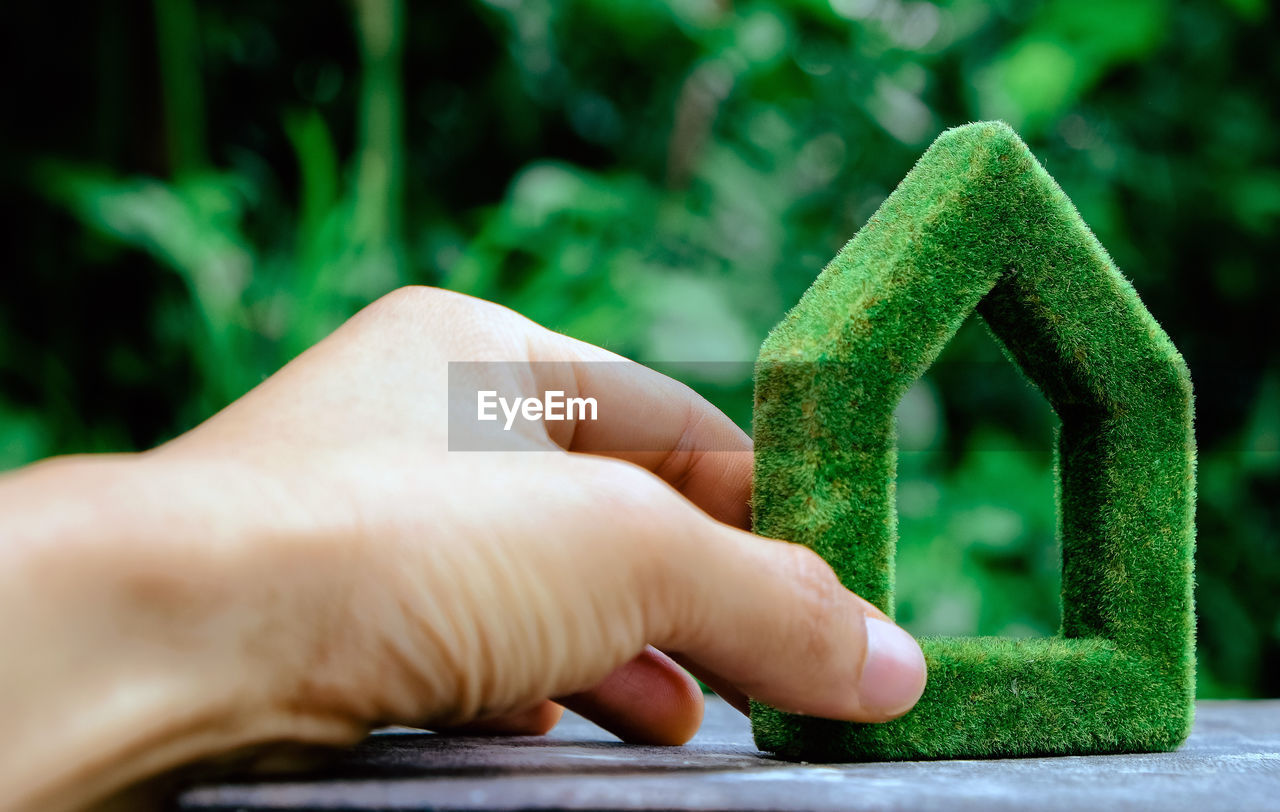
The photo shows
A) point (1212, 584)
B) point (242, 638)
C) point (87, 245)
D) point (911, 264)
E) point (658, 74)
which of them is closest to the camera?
point (242, 638)

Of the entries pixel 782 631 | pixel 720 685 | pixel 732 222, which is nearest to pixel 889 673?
pixel 782 631

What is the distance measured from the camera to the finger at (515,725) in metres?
0.71

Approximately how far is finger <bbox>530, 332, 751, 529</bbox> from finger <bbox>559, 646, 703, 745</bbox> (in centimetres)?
13

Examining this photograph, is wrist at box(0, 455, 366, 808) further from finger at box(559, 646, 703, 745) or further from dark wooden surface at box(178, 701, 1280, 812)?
finger at box(559, 646, 703, 745)

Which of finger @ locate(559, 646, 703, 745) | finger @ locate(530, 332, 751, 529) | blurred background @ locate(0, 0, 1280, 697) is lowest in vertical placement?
finger @ locate(559, 646, 703, 745)

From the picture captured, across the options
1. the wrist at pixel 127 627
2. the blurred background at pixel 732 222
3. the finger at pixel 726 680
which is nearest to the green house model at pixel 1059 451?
the finger at pixel 726 680

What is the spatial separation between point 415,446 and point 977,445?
4.91 ft

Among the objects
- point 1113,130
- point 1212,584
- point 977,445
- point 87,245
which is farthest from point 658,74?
point 1212,584

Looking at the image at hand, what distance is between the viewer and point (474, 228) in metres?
2.27

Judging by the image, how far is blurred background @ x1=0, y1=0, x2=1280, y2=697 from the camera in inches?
65.6

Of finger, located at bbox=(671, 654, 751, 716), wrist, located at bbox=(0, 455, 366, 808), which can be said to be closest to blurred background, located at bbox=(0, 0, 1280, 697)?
finger, located at bbox=(671, 654, 751, 716)

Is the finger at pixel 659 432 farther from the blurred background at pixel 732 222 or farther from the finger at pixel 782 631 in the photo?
the blurred background at pixel 732 222

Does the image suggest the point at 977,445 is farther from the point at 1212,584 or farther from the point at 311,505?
the point at 311,505

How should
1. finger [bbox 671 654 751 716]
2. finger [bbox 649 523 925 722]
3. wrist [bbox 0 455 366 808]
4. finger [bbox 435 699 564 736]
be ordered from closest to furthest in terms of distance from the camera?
wrist [bbox 0 455 366 808]
finger [bbox 649 523 925 722]
finger [bbox 671 654 751 716]
finger [bbox 435 699 564 736]
